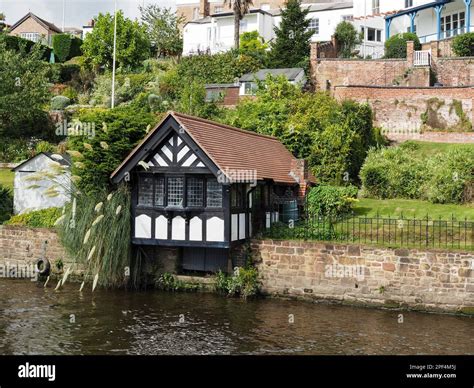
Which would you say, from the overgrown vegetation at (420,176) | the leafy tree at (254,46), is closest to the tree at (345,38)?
the leafy tree at (254,46)

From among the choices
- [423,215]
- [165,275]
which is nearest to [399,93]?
[423,215]

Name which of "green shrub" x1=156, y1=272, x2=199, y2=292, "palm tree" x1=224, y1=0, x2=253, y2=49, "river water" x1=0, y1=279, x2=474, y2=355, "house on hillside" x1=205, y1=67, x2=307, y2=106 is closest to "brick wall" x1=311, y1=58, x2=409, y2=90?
"house on hillside" x1=205, y1=67, x2=307, y2=106

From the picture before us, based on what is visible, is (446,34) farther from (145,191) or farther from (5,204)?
(5,204)

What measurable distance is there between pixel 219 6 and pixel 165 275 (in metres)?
55.9

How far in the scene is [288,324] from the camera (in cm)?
1731

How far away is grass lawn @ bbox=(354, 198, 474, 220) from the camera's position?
2336cm

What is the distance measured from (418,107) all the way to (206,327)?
25.7 m

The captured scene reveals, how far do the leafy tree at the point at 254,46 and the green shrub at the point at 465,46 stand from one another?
1506 cm

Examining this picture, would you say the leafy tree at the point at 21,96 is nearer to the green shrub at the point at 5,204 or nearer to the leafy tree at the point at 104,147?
A: the green shrub at the point at 5,204

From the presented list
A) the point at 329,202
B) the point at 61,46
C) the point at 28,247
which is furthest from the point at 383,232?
the point at 61,46

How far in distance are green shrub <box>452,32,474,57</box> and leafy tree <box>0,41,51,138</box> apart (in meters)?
30.6

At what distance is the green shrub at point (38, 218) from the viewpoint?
25344 millimetres

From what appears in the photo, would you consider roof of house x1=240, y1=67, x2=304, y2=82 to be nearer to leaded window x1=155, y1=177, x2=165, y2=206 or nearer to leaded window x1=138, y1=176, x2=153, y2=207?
leaded window x1=138, y1=176, x2=153, y2=207

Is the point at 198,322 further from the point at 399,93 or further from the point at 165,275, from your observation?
the point at 399,93
